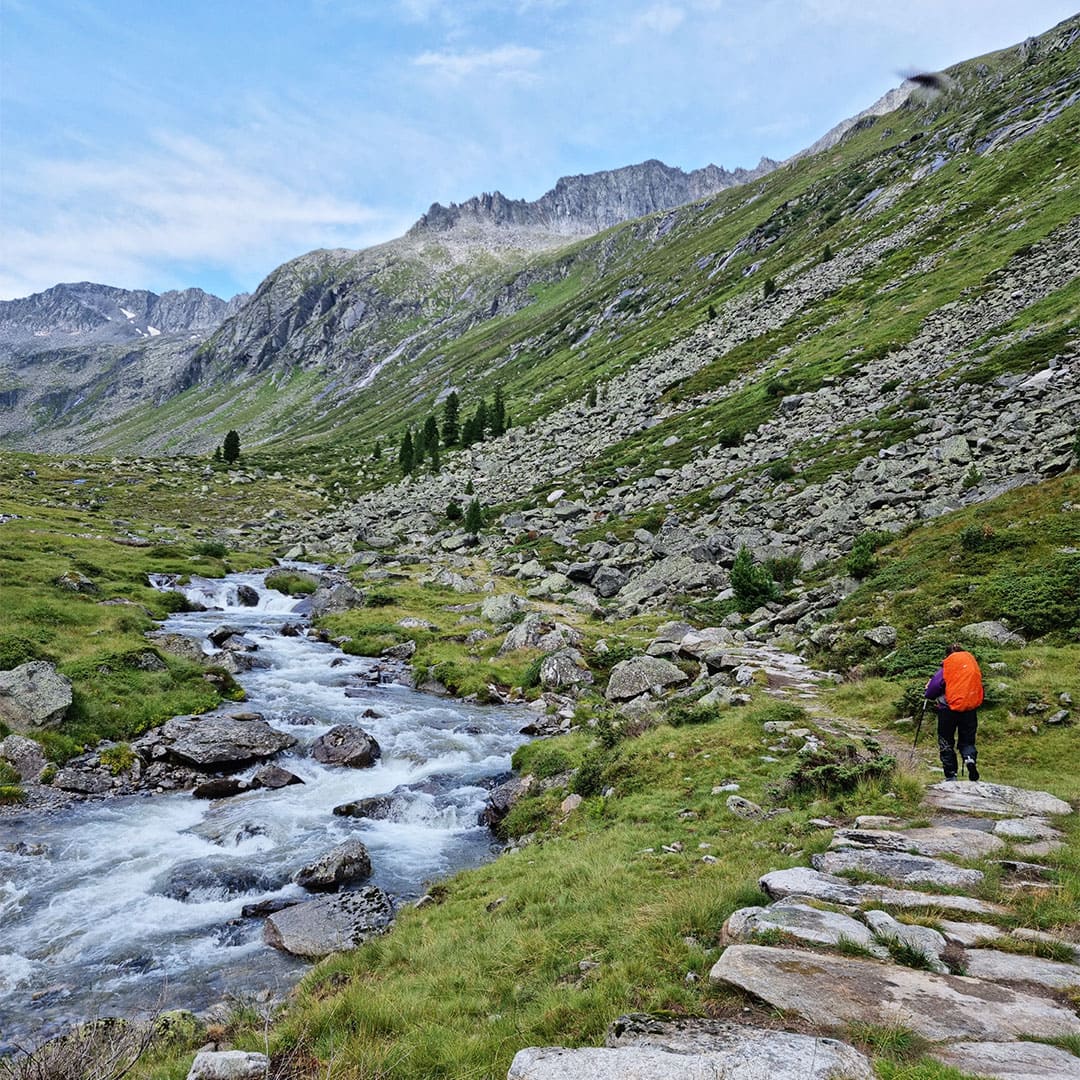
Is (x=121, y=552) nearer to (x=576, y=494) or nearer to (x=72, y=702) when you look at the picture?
(x=72, y=702)

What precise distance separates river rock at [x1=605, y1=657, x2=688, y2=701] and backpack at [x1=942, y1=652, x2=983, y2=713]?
11105 mm

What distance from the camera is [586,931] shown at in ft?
29.3

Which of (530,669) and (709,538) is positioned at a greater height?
(709,538)

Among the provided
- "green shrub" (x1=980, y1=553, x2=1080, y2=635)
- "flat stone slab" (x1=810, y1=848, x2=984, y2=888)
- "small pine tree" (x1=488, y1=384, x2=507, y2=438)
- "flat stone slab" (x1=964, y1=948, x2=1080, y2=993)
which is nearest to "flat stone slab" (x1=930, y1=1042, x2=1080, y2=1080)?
"flat stone slab" (x1=964, y1=948, x2=1080, y2=993)

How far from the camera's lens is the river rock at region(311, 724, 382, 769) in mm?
20609

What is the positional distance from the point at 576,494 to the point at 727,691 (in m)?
42.3

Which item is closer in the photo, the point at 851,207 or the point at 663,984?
the point at 663,984

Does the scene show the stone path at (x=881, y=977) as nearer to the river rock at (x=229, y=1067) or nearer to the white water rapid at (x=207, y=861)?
the river rock at (x=229, y=1067)

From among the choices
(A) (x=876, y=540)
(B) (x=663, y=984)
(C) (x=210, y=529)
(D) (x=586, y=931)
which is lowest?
(D) (x=586, y=931)

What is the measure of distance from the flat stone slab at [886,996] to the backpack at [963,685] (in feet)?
26.1

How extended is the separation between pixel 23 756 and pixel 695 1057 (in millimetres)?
21155

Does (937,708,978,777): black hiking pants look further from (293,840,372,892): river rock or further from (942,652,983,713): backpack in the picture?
(293,840,372,892): river rock

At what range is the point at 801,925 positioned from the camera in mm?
7055

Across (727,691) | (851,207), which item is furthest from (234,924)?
(851,207)
